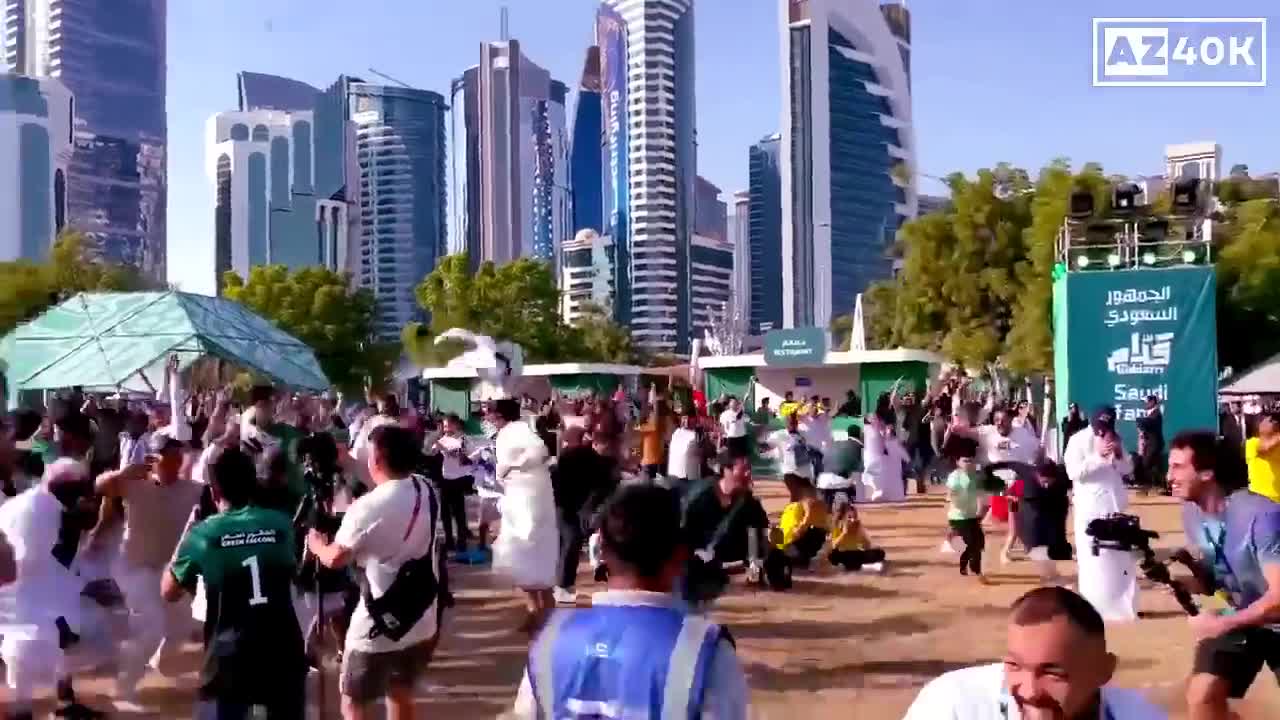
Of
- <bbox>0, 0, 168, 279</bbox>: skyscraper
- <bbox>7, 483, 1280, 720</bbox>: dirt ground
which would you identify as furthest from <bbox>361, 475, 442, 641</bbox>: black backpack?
<bbox>0, 0, 168, 279</bbox>: skyscraper

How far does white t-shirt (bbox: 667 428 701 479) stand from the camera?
1307 cm

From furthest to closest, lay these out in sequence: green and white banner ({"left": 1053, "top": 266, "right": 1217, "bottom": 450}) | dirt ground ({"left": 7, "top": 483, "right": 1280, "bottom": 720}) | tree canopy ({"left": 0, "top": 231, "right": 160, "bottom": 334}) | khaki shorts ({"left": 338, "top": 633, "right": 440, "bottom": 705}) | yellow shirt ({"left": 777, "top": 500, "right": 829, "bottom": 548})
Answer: tree canopy ({"left": 0, "top": 231, "right": 160, "bottom": 334}) < green and white banner ({"left": 1053, "top": 266, "right": 1217, "bottom": 450}) < yellow shirt ({"left": 777, "top": 500, "right": 829, "bottom": 548}) < dirt ground ({"left": 7, "top": 483, "right": 1280, "bottom": 720}) < khaki shorts ({"left": 338, "top": 633, "right": 440, "bottom": 705})

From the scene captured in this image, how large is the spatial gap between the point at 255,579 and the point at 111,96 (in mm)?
199873

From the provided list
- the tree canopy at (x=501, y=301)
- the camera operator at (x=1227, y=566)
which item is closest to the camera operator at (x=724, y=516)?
the camera operator at (x=1227, y=566)

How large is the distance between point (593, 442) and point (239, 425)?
9.37 feet

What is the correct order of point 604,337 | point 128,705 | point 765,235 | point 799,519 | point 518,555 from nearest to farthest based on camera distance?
point 128,705 < point 518,555 < point 799,519 < point 604,337 < point 765,235

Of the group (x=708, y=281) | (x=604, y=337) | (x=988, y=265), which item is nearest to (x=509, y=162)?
(x=708, y=281)

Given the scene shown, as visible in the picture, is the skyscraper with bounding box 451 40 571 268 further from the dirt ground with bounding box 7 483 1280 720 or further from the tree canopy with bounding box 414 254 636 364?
the dirt ground with bounding box 7 483 1280 720

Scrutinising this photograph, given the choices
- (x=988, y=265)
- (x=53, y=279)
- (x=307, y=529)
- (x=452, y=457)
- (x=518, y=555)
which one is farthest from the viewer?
(x=53, y=279)

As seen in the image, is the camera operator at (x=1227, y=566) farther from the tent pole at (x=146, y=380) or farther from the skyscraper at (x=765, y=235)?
the skyscraper at (x=765, y=235)

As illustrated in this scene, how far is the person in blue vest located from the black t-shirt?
4969 mm

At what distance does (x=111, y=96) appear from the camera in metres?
186

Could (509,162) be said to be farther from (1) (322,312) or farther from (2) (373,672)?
(2) (373,672)

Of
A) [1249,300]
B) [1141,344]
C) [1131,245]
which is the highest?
[1131,245]
